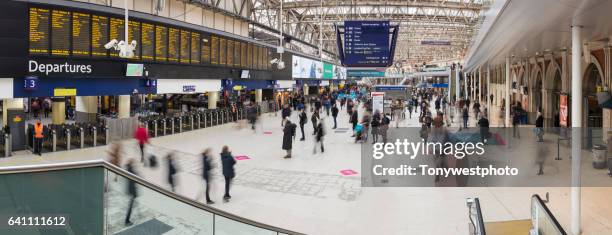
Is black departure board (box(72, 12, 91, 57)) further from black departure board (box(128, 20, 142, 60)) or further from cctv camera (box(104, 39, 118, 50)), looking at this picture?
black departure board (box(128, 20, 142, 60))

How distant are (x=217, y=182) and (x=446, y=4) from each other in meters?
34.8

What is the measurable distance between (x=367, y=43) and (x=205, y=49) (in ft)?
27.0

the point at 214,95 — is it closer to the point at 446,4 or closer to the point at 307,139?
the point at 307,139

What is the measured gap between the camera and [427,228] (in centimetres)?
761

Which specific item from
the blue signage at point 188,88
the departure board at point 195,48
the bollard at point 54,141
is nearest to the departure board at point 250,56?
the departure board at point 195,48

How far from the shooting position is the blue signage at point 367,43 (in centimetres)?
2269

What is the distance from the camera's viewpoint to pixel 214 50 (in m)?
23.4

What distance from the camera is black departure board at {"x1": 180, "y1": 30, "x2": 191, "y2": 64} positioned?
2059cm

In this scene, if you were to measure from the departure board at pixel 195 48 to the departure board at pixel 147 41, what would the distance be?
2945mm

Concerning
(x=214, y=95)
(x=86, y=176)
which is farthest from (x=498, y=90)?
(x=86, y=176)

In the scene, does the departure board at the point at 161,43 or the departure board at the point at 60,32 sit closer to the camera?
the departure board at the point at 60,32

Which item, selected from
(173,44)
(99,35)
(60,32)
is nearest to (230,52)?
(173,44)

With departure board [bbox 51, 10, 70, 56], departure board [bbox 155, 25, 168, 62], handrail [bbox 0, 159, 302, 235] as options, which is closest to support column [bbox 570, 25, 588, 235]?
handrail [bbox 0, 159, 302, 235]

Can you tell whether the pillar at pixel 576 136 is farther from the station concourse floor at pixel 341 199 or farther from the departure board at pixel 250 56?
the departure board at pixel 250 56
